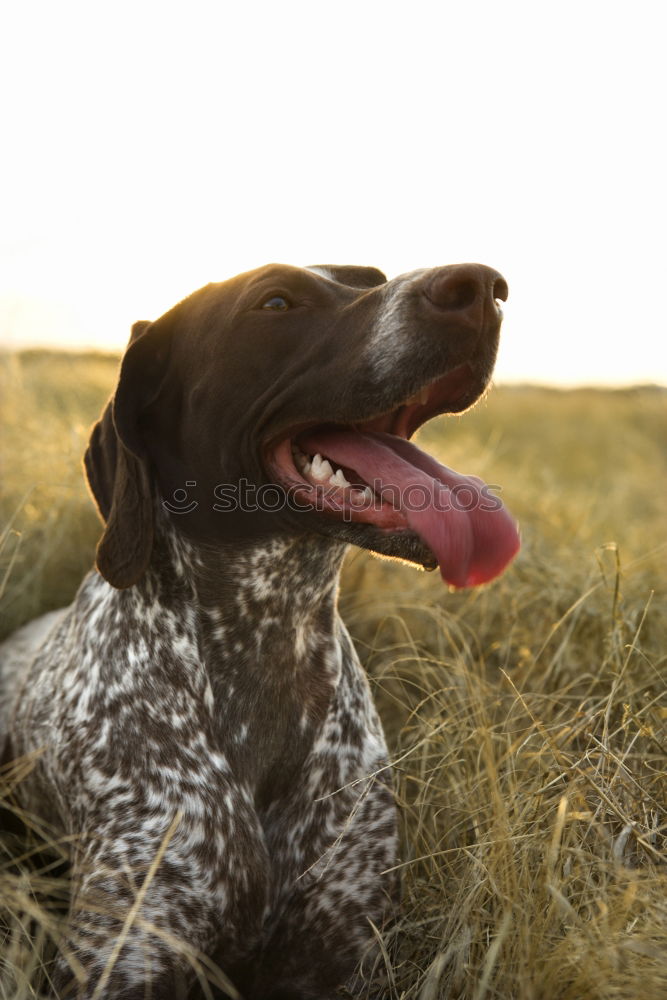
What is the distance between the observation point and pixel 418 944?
8.87 feet

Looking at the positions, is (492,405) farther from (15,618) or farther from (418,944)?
(418,944)

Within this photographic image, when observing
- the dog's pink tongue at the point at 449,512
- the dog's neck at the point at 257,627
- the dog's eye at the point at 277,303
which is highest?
the dog's eye at the point at 277,303

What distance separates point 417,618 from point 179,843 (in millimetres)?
1966

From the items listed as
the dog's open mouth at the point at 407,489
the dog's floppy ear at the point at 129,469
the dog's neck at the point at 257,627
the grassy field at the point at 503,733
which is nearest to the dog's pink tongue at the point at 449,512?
the dog's open mouth at the point at 407,489

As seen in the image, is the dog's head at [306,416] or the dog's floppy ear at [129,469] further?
the dog's floppy ear at [129,469]

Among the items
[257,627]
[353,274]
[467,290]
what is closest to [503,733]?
[257,627]

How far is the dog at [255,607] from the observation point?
2.52 meters

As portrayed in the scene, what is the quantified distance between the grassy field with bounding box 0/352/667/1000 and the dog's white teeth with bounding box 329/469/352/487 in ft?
2.63

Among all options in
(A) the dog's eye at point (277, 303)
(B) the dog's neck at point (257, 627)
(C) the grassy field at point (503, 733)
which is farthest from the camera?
(B) the dog's neck at point (257, 627)

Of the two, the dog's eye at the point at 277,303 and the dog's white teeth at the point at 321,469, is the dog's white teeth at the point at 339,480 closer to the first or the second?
the dog's white teeth at the point at 321,469

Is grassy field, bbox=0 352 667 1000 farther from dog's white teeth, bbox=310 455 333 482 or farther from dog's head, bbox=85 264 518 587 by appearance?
dog's white teeth, bbox=310 455 333 482

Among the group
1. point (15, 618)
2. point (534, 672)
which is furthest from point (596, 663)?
point (15, 618)

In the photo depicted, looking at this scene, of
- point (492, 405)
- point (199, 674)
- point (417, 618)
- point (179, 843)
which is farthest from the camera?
point (492, 405)

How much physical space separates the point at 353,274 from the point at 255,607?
1.11 meters
